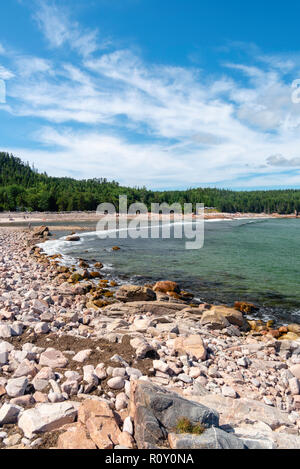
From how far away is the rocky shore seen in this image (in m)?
4.42

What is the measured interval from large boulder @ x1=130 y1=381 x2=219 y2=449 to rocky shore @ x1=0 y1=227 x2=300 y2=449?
0.05 feet

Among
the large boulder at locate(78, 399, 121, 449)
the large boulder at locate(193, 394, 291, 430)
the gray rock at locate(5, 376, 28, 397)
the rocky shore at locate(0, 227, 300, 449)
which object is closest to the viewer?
the large boulder at locate(78, 399, 121, 449)

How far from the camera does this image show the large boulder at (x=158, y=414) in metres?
4.31

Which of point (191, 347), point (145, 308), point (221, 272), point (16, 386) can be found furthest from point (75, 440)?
point (221, 272)

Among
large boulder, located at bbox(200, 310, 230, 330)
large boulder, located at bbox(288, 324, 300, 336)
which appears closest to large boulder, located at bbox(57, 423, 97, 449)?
large boulder, located at bbox(200, 310, 230, 330)

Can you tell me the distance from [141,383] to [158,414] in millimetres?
691

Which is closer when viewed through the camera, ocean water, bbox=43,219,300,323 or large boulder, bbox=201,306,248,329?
large boulder, bbox=201,306,248,329

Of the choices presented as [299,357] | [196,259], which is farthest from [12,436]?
[196,259]

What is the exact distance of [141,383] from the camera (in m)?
5.20

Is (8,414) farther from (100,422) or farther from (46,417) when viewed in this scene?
(100,422)

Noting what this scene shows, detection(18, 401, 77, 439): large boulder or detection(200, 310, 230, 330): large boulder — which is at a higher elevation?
detection(18, 401, 77, 439): large boulder

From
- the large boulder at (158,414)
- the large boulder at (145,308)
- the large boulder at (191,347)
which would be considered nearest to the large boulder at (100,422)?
the large boulder at (158,414)

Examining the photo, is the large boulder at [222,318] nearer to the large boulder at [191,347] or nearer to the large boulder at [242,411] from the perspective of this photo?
the large boulder at [191,347]

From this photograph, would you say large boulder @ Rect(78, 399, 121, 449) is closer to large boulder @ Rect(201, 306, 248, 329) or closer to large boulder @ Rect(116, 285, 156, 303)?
large boulder @ Rect(201, 306, 248, 329)
